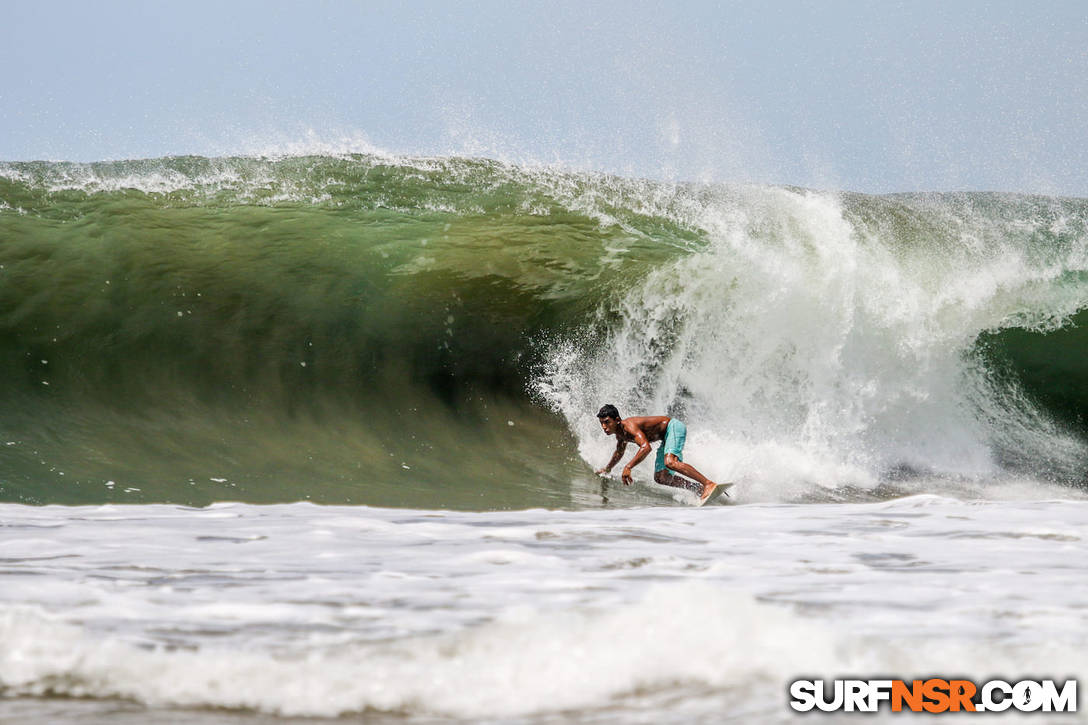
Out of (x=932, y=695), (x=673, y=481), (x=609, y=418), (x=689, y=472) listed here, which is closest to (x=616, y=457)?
(x=609, y=418)

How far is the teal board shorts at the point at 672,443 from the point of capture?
636 cm

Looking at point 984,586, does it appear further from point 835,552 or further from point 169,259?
point 169,259

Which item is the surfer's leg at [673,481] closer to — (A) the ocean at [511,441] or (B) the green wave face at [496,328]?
(A) the ocean at [511,441]

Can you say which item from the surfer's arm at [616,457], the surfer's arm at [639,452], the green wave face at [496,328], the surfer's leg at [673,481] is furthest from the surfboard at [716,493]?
the surfer's arm at [616,457]

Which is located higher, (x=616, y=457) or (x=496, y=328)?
(x=496, y=328)

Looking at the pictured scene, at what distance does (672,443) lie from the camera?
640 cm

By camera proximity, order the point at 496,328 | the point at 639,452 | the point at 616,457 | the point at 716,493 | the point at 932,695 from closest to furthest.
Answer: the point at 932,695, the point at 716,493, the point at 639,452, the point at 616,457, the point at 496,328

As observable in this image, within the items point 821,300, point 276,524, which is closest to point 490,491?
→ point 276,524

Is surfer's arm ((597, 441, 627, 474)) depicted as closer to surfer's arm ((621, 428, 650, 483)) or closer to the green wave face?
surfer's arm ((621, 428, 650, 483))

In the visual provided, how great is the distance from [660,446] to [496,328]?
221 centimetres

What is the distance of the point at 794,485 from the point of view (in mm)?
6488

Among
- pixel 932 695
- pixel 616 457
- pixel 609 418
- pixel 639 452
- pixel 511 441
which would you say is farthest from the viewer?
pixel 511 441

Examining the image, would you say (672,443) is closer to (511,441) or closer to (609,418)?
(609,418)

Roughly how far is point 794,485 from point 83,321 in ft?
17.9
